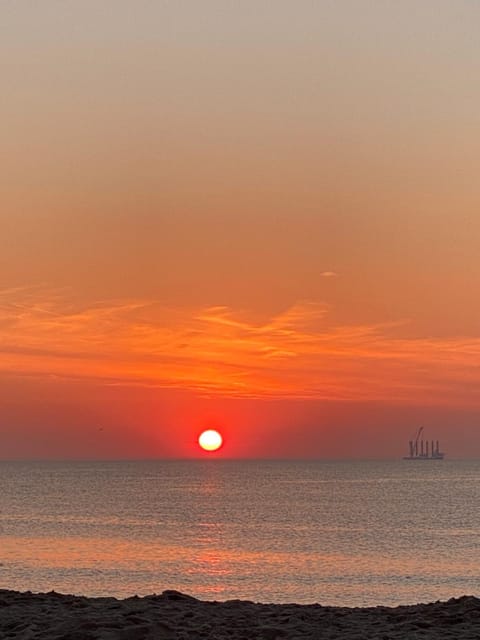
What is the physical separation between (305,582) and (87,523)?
153ft

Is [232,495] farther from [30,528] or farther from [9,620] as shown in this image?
[9,620]

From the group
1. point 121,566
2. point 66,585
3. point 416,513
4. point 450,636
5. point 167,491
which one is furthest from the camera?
point 167,491

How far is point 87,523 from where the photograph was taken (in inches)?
3428

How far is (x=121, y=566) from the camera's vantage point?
5166cm

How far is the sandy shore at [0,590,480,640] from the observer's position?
44.7 feet

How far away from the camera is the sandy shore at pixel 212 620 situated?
44.7ft

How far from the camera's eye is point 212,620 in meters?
14.8

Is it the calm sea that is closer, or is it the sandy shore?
the sandy shore

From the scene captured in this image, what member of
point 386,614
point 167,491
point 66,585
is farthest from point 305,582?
point 167,491

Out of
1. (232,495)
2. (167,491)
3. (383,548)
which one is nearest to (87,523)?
(383,548)

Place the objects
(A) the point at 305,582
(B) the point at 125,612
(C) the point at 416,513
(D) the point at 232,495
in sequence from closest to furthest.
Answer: (B) the point at 125,612
(A) the point at 305,582
(C) the point at 416,513
(D) the point at 232,495

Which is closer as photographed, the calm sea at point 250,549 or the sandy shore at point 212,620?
the sandy shore at point 212,620

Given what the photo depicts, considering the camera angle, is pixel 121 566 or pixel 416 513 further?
pixel 416 513

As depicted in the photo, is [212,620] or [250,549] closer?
[212,620]
